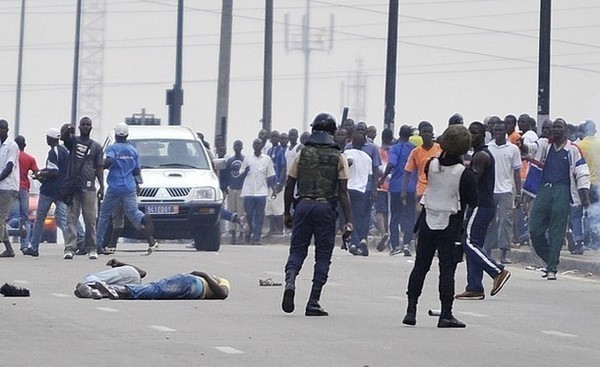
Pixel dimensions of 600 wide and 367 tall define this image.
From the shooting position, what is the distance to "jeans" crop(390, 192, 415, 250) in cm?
2723

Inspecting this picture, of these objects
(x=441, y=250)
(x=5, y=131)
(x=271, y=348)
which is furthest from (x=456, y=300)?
(x=5, y=131)

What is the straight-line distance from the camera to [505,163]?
77.7ft

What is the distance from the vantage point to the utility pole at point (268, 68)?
45.4 metres

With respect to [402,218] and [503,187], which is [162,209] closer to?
[402,218]

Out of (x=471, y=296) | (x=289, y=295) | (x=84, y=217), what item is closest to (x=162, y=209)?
(x=84, y=217)

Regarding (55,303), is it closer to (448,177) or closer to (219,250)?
(448,177)

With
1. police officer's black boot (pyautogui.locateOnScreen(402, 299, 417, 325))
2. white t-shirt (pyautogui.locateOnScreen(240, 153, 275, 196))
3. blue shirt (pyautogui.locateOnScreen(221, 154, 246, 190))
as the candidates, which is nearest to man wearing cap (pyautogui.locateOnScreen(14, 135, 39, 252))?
white t-shirt (pyautogui.locateOnScreen(240, 153, 275, 196))

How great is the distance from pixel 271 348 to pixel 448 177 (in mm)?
3072

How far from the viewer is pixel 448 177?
586 inches

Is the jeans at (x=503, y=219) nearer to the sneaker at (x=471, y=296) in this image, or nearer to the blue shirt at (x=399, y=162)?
the blue shirt at (x=399, y=162)

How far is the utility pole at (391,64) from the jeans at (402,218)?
9269mm

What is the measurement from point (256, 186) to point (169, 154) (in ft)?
14.0

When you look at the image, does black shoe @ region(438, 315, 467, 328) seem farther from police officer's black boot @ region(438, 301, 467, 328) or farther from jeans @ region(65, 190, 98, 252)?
jeans @ region(65, 190, 98, 252)

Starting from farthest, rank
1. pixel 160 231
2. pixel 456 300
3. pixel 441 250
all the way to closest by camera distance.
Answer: pixel 160 231 → pixel 456 300 → pixel 441 250
